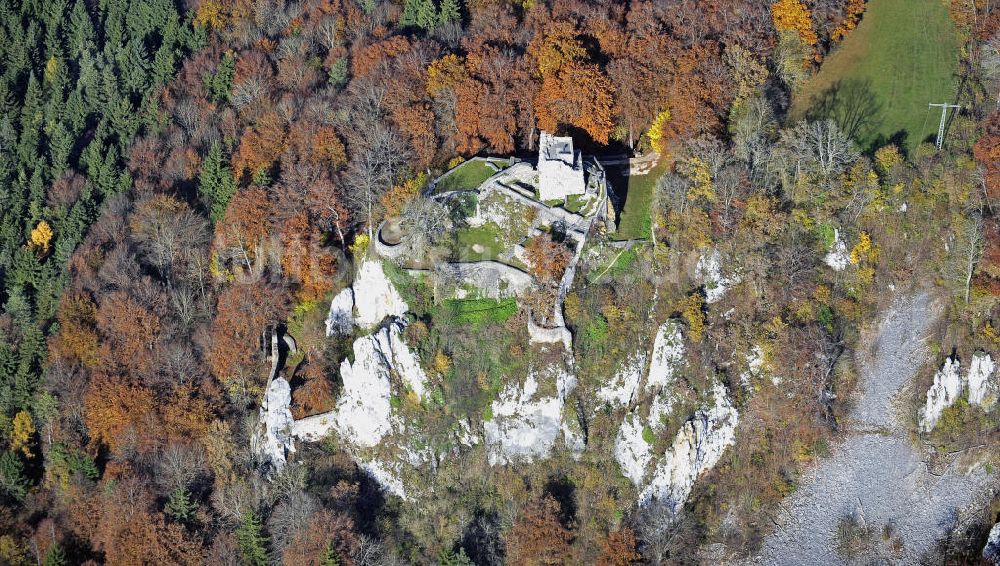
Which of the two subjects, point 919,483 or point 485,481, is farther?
point 485,481

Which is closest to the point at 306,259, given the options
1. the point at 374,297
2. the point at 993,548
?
the point at 374,297

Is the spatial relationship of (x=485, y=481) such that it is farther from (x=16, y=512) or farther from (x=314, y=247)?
(x=16, y=512)

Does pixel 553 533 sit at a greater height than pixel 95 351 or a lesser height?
lesser

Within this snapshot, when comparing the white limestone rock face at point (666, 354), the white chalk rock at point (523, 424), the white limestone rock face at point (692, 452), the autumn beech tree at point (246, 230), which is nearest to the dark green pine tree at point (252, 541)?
the white chalk rock at point (523, 424)

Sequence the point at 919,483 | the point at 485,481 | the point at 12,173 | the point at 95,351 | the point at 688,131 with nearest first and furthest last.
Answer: the point at 919,483, the point at 485,481, the point at 688,131, the point at 95,351, the point at 12,173

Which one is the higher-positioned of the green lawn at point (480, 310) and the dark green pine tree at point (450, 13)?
the dark green pine tree at point (450, 13)

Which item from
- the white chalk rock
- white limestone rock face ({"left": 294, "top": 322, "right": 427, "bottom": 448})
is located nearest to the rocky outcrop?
the white chalk rock

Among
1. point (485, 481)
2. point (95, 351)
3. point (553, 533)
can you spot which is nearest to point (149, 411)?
point (95, 351)

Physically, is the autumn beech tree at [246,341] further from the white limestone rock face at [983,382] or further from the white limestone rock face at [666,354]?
the white limestone rock face at [983,382]
